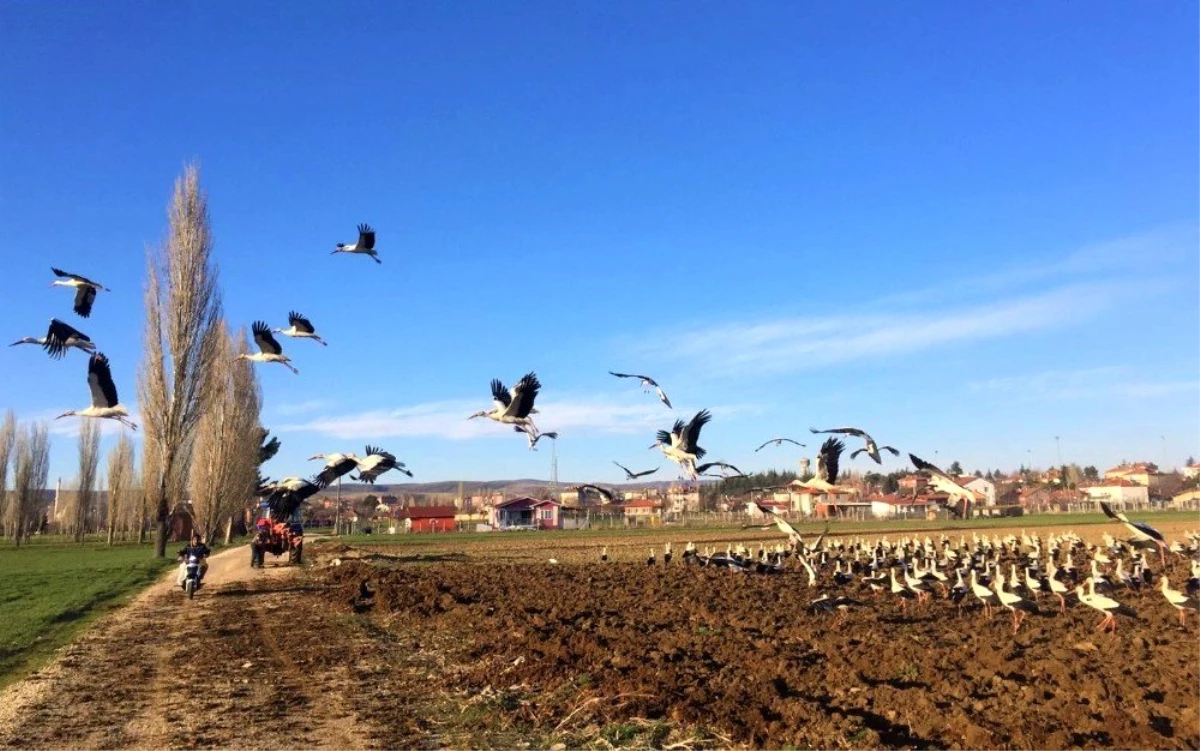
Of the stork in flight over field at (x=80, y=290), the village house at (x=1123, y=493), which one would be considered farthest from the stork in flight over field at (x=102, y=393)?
the village house at (x=1123, y=493)

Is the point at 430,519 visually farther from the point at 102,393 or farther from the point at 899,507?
the point at 102,393

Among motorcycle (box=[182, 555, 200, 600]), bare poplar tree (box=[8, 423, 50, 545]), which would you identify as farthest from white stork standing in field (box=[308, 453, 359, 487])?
bare poplar tree (box=[8, 423, 50, 545])

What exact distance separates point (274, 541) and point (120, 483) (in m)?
53.6

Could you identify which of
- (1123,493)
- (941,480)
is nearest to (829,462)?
(941,480)

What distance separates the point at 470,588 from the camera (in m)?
19.7

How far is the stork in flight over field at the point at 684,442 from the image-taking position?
1485cm

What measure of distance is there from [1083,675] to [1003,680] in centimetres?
103

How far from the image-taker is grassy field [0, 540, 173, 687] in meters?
12.1

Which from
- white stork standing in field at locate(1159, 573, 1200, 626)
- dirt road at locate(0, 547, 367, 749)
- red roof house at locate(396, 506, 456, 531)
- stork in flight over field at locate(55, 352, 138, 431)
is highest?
stork in flight over field at locate(55, 352, 138, 431)

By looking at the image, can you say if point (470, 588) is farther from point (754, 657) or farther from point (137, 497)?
point (137, 497)

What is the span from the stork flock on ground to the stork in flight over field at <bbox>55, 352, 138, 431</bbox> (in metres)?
11.2

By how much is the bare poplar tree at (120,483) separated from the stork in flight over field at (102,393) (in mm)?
64828

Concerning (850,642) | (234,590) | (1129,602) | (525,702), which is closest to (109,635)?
(234,590)

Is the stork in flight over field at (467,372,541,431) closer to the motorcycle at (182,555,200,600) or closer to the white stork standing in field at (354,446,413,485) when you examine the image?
the white stork standing in field at (354,446,413,485)
